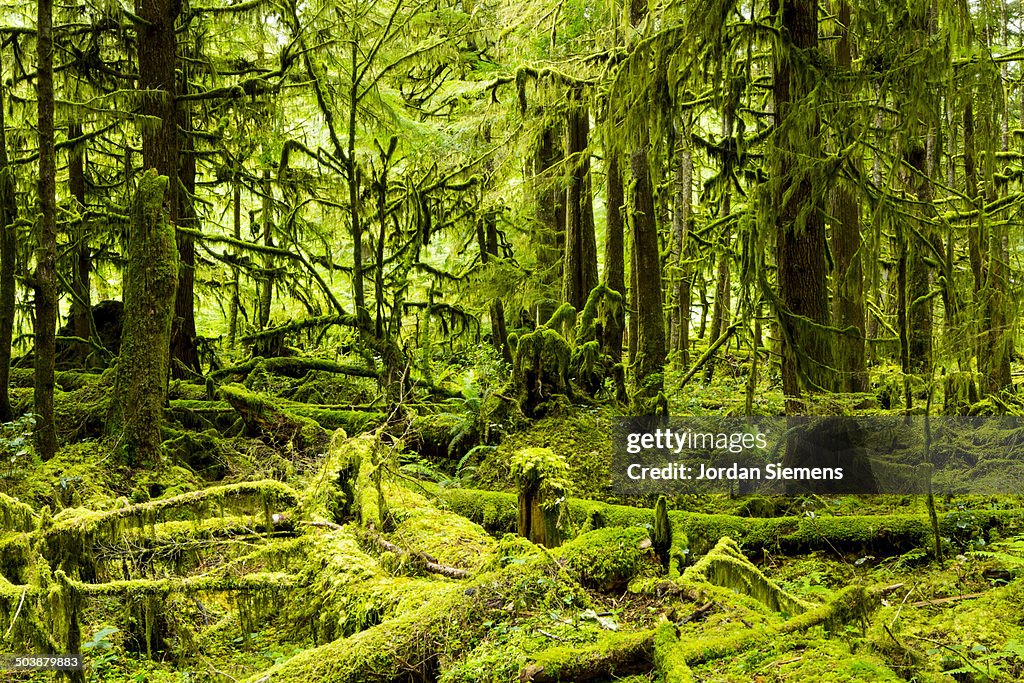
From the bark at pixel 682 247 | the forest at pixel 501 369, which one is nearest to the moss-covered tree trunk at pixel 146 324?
the forest at pixel 501 369


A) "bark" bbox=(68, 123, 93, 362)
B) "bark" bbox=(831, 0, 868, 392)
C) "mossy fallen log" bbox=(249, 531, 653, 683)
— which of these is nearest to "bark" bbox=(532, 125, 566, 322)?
"bark" bbox=(831, 0, 868, 392)

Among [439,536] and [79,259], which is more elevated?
[79,259]

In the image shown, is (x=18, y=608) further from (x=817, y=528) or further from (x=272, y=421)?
(x=817, y=528)

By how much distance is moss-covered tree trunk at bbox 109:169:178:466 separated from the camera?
25.7ft

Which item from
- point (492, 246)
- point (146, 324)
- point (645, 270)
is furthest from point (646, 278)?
point (146, 324)

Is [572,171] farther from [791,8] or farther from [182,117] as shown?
[182,117]

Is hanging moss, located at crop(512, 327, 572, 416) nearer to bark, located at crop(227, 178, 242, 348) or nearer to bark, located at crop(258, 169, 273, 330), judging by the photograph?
bark, located at crop(258, 169, 273, 330)

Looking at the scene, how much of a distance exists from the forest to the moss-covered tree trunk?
4cm

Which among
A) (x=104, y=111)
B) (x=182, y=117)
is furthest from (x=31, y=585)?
(x=182, y=117)

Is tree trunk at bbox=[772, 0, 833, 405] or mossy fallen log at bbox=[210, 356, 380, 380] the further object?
mossy fallen log at bbox=[210, 356, 380, 380]

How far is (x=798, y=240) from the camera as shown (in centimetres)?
698

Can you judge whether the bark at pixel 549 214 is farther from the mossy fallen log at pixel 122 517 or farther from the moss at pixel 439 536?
the mossy fallen log at pixel 122 517

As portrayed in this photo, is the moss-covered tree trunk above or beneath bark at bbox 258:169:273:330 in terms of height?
beneath

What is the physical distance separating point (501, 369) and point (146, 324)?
525cm
